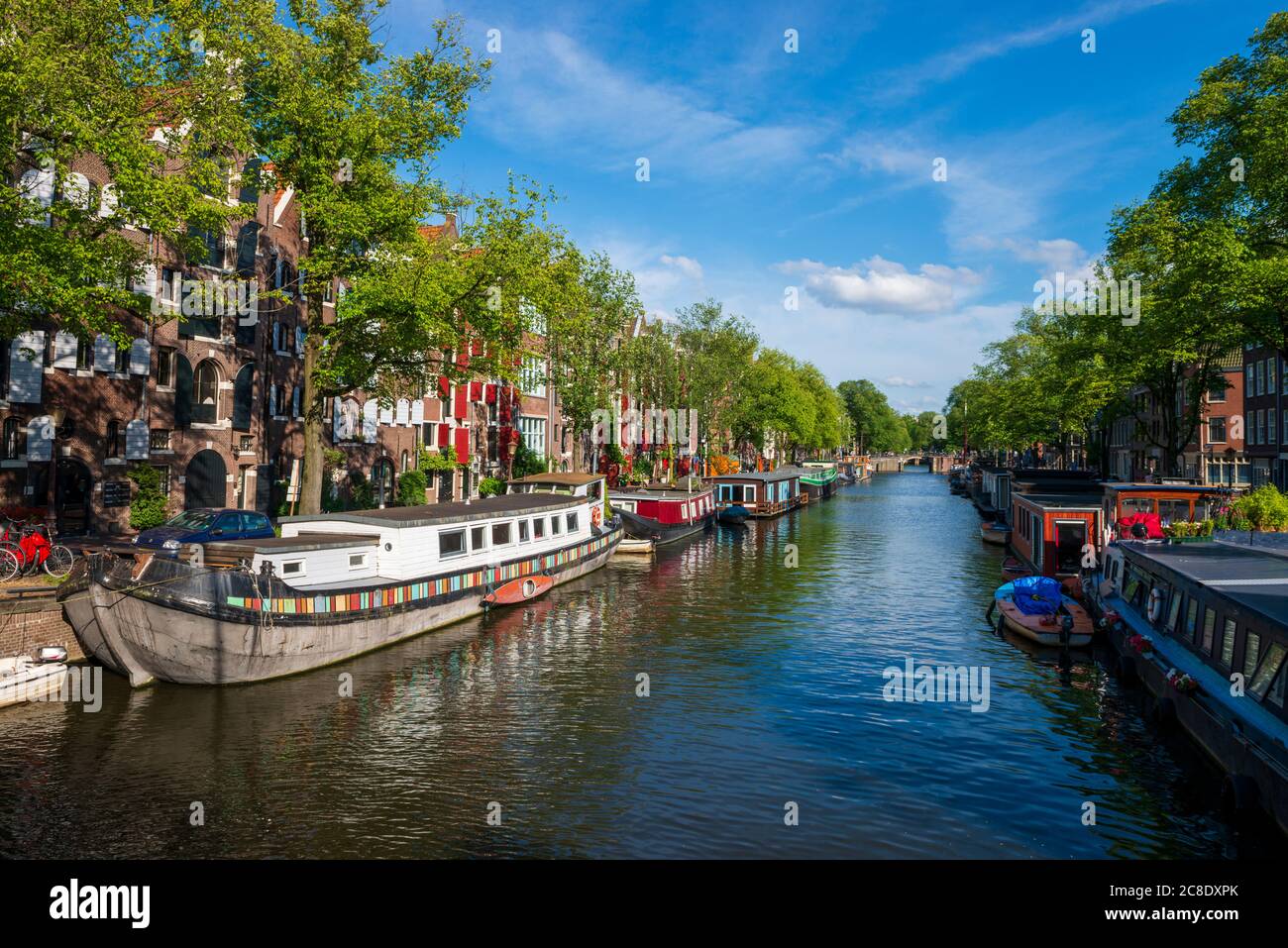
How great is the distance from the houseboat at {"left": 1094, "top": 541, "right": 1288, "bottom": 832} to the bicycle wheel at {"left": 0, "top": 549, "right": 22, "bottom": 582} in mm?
26323

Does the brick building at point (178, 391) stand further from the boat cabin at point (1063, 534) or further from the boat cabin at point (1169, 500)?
the boat cabin at point (1169, 500)

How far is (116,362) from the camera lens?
33.0 meters

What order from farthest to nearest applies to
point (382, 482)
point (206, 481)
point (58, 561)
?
point (382, 482), point (206, 481), point (58, 561)

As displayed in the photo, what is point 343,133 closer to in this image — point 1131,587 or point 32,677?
point 32,677

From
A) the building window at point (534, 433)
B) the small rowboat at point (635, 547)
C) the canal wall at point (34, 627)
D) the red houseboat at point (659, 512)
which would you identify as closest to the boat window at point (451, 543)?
the canal wall at point (34, 627)

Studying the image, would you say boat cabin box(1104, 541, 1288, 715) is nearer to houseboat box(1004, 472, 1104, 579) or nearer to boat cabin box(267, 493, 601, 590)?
houseboat box(1004, 472, 1104, 579)

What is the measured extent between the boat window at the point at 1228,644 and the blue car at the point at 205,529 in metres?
22.5

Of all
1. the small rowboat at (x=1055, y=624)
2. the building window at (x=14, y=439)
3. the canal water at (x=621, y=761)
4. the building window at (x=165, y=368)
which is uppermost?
the building window at (x=165, y=368)

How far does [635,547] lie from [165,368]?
2364 cm

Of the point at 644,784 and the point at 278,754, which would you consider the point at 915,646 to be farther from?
the point at 278,754

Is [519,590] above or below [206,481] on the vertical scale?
below

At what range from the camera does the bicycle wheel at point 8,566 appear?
22281 millimetres

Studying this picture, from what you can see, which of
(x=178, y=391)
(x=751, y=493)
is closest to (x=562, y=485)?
(x=178, y=391)

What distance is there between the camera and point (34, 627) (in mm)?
20062
